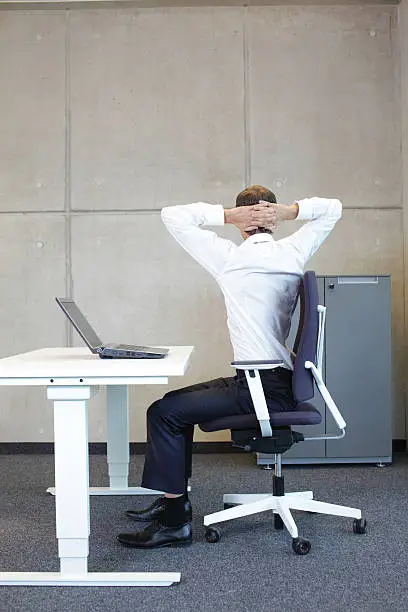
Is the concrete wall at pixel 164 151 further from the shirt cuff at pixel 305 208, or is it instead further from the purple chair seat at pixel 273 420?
the purple chair seat at pixel 273 420

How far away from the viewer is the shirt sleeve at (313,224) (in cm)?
336

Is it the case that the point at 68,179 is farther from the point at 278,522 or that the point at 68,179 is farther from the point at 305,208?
the point at 278,522

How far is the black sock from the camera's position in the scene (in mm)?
3127

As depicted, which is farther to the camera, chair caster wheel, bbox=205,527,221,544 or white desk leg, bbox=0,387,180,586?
chair caster wheel, bbox=205,527,221,544

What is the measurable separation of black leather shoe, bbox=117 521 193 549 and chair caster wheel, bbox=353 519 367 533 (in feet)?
2.39

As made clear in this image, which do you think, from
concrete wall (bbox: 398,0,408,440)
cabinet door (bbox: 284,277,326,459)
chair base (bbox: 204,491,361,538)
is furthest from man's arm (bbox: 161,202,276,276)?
concrete wall (bbox: 398,0,408,440)

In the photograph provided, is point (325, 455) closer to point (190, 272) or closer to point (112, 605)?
point (190, 272)

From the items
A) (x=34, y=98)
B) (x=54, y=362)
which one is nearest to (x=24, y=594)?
(x=54, y=362)

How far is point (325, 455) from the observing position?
493 centimetres

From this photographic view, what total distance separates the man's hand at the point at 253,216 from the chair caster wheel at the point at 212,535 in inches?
51.2

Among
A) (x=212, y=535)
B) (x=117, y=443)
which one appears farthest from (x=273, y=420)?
(x=117, y=443)

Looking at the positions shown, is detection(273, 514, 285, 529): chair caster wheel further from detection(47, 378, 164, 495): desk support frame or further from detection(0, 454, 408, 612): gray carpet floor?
detection(47, 378, 164, 495): desk support frame

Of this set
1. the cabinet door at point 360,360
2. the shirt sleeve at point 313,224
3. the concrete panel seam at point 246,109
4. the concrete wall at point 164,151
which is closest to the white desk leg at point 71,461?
the shirt sleeve at point 313,224

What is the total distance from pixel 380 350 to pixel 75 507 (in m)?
2.85
